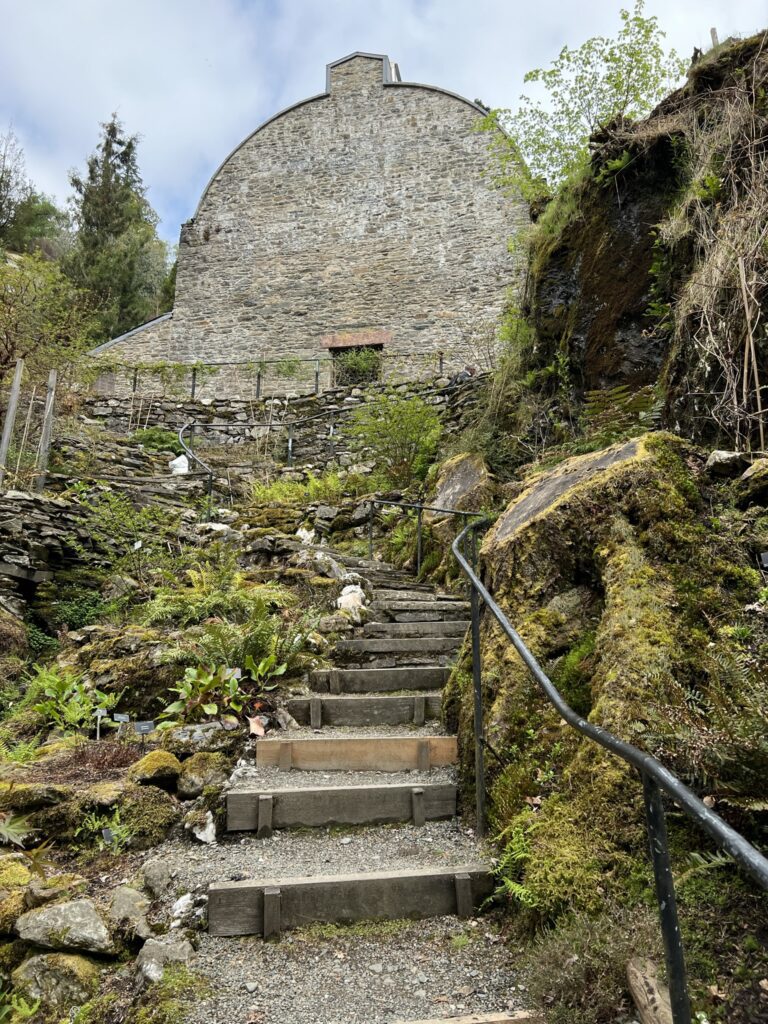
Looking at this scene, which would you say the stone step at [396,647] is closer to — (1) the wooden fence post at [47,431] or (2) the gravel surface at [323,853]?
(2) the gravel surface at [323,853]

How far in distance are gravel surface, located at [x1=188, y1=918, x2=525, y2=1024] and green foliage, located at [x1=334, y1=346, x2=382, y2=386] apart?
14.6 metres

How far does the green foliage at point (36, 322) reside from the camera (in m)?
11.6

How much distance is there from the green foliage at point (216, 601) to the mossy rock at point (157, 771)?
1459 mm

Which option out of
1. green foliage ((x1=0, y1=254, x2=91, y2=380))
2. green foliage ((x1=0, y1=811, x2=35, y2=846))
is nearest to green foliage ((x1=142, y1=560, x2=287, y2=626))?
green foliage ((x1=0, y1=811, x2=35, y2=846))

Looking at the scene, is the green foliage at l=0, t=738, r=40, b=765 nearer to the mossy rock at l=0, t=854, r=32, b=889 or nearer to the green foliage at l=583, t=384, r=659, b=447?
the mossy rock at l=0, t=854, r=32, b=889

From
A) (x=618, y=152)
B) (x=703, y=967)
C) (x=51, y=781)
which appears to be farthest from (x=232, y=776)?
(x=618, y=152)

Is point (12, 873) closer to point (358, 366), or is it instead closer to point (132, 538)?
point (132, 538)

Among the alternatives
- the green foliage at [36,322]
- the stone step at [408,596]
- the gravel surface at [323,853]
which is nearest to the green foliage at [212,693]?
the gravel surface at [323,853]

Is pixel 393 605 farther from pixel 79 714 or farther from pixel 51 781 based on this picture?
pixel 51 781

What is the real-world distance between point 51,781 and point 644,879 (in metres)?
3.03

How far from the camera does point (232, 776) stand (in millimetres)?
3479

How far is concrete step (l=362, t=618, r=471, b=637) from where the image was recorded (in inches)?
215

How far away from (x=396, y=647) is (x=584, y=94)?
7.93 meters

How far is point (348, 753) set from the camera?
12.1 ft
